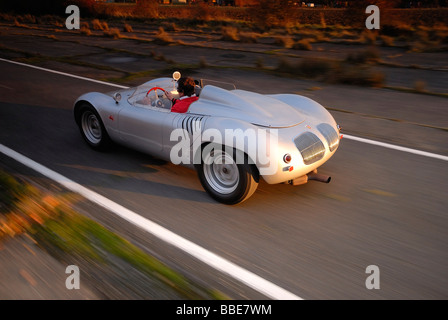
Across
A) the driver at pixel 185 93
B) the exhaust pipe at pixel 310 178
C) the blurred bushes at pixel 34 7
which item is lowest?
the exhaust pipe at pixel 310 178

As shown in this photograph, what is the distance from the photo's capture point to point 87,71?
12.5 metres

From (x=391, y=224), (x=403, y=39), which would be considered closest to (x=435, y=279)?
(x=391, y=224)

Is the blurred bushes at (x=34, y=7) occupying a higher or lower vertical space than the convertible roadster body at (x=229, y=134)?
higher

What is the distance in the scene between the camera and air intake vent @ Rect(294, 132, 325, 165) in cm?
438

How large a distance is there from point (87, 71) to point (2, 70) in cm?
277

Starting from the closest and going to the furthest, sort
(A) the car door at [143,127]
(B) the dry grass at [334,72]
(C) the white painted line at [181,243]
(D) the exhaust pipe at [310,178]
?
(C) the white painted line at [181,243]
(D) the exhaust pipe at [310,178]
(A) the car door at [143,127]
(B) the dry grass at [334,72]

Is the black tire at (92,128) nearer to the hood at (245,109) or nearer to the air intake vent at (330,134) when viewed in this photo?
the hood at (245,109)

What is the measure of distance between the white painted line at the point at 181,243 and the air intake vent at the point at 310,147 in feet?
4.74

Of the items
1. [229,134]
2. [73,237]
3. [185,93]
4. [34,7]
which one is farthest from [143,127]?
[34,7]

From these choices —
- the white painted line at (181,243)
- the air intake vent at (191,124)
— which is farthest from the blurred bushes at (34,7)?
the air intake vent at (191,124)

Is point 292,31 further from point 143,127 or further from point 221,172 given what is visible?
point 221,172

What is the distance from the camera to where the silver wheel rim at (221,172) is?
14.6 ft

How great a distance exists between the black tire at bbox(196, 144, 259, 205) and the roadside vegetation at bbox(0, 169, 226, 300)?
47.2 inches

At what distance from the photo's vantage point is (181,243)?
13.0 feet
